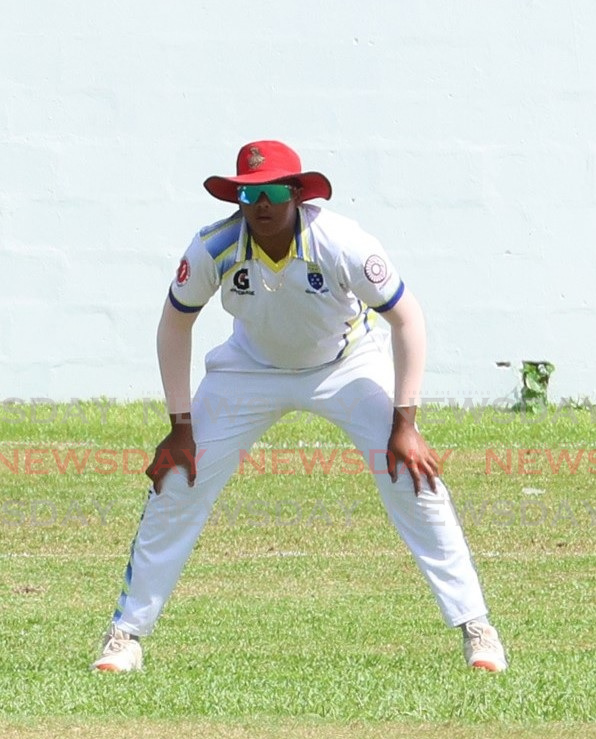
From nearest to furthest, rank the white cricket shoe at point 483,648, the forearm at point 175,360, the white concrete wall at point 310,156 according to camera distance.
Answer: the white cricket shoe at point 483,648
the forearm at point 175,360
the white concrete wall at point 310,156

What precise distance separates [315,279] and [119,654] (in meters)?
1.46

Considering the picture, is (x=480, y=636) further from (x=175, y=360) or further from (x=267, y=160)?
(x=267, y=160)

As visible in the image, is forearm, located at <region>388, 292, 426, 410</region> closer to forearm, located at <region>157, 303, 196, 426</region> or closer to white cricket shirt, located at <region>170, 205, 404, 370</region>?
white cricket shirt, located at <region>170, 205, 404, 370</region>

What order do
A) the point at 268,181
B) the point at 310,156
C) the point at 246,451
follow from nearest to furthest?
the point at 268,181, the point at 246,451, the point at 310,156

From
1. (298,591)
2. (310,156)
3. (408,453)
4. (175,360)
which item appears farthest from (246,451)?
(310,156)

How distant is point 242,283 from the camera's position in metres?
5.32

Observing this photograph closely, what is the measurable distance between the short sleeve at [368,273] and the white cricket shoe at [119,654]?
145 centimetres

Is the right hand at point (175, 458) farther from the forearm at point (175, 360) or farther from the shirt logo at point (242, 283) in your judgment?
the shirt logo at point (242, 283)

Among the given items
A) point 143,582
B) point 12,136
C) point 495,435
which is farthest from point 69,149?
point 143,582

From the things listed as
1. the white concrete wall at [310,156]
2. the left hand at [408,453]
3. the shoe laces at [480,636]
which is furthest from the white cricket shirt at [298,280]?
the white concrete wall at [310,156]

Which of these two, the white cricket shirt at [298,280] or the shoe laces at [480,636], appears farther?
the shoe laces at [480,636]

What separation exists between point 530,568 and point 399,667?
7.88 ft

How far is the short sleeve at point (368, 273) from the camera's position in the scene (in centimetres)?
522

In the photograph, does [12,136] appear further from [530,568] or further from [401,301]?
[401,301]
